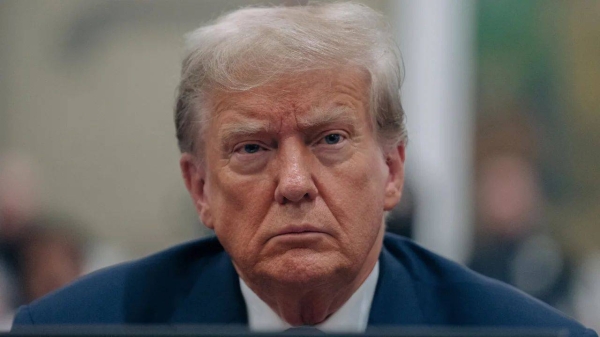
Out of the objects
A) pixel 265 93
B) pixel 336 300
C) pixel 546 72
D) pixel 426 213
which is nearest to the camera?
pixel 265 93

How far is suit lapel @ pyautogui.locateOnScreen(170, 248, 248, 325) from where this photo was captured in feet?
8.57

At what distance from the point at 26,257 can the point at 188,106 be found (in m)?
2.59

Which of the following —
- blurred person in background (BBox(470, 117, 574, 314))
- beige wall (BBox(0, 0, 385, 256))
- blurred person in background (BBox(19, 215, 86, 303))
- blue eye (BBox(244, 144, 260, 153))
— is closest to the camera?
blue eye (BBox(244, 144, 260, 153))

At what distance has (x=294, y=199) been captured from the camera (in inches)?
89.4

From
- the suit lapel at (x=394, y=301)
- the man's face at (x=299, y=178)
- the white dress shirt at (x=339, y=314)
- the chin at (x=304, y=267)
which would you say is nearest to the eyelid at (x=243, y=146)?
the man's face at (x=299, y=178)

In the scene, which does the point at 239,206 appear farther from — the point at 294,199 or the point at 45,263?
the point at 45,263

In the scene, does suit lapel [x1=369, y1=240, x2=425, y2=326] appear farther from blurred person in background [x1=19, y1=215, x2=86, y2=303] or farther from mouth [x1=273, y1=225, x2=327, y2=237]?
blurred person in background [x1=19, y1=215, x2=86, y2=303]

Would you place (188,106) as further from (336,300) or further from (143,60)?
(143,60)

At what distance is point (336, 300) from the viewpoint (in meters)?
2.53

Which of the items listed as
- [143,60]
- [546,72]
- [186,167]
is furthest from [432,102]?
[186,167]

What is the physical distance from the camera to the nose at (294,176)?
7.41 feet

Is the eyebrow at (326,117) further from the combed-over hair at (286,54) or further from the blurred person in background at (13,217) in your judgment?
the blurred person in background at (13,217)

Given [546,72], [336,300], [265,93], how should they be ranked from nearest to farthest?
[265,93], [336,300], [546,72]

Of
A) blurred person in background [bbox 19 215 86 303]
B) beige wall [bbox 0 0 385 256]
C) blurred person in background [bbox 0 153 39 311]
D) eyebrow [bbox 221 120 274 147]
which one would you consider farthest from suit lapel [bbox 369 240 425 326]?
beige wall [bbox 0 0 385 256]
